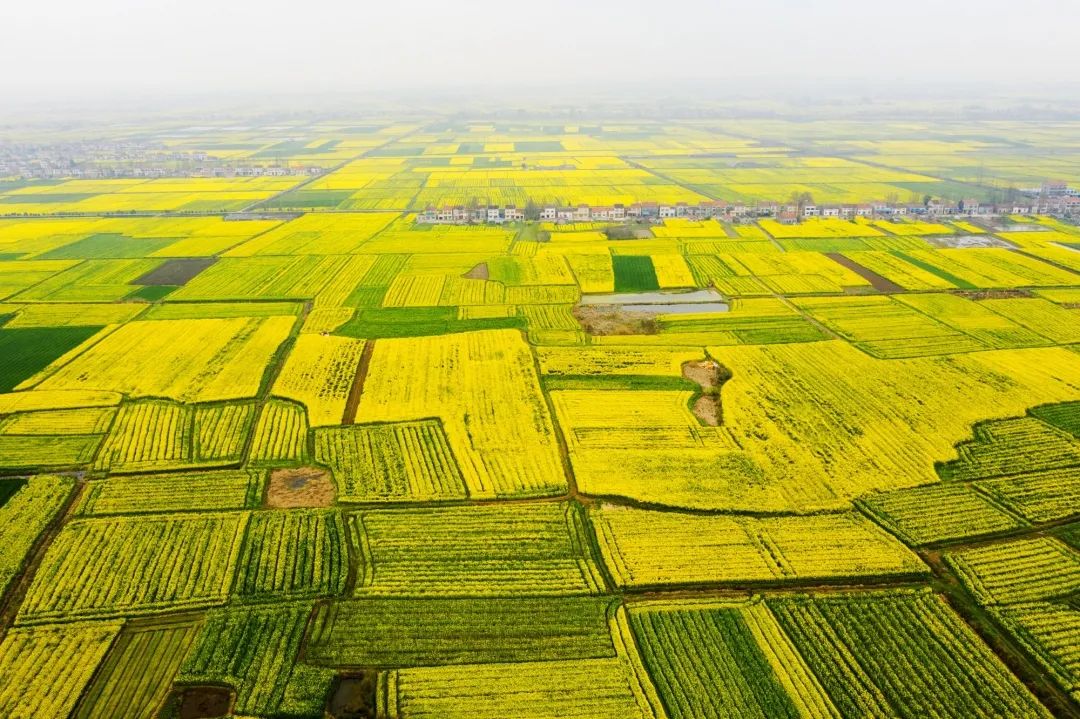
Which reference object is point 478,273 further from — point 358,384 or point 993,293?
point 993,293

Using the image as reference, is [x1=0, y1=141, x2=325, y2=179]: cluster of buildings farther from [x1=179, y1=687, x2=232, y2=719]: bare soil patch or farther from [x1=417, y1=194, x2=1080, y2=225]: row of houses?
[x1=179, y1=687, x2=232, y2=719]: bare soil patch

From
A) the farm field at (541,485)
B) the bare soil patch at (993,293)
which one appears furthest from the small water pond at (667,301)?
the bare soil patch at (993,293)

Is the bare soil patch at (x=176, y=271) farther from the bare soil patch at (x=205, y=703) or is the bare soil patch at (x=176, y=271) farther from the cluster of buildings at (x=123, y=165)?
the cluster of buildings at (x=123, y=165)

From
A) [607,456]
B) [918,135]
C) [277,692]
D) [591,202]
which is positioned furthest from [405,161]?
[918,135]

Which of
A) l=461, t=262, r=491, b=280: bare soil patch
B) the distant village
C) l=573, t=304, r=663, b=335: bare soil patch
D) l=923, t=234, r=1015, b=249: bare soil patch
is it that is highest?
the distant village

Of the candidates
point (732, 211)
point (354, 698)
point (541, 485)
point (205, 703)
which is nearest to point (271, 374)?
point (541, 485)

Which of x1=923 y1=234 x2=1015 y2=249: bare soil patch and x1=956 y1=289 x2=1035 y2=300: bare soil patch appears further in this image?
x1=923 y1=234 x2=1015 y2=249: bare soil patch

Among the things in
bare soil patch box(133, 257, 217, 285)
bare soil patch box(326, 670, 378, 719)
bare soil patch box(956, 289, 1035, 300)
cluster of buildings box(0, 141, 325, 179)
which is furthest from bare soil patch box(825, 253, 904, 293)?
cluster of buildings box(0, 141, 325, 179)
